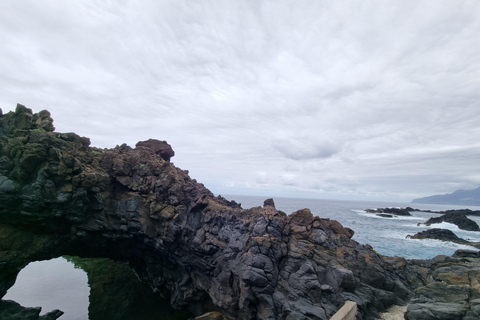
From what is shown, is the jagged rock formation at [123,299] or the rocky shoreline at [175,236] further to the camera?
the jagged rock formation at [123,299]

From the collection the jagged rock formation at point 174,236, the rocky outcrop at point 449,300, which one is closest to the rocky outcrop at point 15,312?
the jagged rock formation at point 174,236

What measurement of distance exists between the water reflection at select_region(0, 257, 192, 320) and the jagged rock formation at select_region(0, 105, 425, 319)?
1.95 meters

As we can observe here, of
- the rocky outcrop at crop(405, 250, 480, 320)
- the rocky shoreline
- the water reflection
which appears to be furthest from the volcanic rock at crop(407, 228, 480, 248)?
the water reflection

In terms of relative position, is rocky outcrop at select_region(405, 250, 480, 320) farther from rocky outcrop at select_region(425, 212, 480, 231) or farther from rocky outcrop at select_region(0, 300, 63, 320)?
rocky outcrop at select_region(425, 212, 480, 231)

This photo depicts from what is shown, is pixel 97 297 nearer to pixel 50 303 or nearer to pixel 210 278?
pixel 50 303

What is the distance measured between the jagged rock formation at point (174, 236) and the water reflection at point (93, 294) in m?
1.95

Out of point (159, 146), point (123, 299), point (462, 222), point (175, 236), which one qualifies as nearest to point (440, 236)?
point (462, 222)

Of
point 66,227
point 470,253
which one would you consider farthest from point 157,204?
point 470,253

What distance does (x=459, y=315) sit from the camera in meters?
13.6

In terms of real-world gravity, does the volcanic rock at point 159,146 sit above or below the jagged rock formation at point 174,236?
above

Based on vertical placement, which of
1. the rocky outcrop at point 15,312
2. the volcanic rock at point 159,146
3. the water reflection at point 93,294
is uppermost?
the volcanic rock at point 159,146

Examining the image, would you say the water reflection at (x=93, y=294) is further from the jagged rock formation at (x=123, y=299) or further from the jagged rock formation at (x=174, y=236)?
the jagged rock formation at (x=174, y=236)

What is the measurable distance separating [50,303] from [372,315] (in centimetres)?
2825

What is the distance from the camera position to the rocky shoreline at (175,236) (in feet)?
56.4
